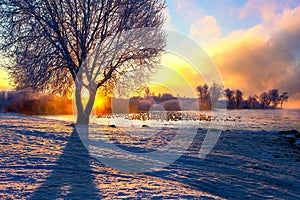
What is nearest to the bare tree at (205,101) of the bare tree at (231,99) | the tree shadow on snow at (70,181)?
the bare tree at (231,99)

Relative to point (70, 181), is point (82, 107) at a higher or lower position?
higher

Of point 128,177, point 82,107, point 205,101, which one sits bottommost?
point 128,177

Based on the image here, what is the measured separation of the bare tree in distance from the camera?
1764 cm

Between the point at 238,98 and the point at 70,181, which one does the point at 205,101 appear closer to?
the point at 238,98

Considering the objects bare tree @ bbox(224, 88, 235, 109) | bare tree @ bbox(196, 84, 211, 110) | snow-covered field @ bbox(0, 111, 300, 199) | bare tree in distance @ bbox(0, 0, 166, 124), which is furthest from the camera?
bare tree @ bbox(224, 88, 235, 109)

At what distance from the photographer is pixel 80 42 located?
1895 centimetres

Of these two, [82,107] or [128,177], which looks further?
[82,107]

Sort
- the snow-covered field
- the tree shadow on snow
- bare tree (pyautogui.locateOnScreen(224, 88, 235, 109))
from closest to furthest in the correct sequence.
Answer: the tree shadow on snow → the snow-covered field → bare tree (pyautogui.locateOnScreen(224, 88, 235, 109))

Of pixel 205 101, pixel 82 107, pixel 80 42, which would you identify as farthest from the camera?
pixel 205 101

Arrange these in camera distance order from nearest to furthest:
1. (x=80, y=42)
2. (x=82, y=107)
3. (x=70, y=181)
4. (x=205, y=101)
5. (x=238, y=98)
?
1. (x=70, y=181)
2. (x=80, y=42)
3. (x=82, y=107)
4. (x=205, y=101)
5. (x=238, y=98)

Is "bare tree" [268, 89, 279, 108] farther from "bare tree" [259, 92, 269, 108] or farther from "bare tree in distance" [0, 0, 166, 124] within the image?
"bare tree in distance" [0, 0, 166, 124]

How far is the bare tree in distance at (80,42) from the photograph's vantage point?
695 inches

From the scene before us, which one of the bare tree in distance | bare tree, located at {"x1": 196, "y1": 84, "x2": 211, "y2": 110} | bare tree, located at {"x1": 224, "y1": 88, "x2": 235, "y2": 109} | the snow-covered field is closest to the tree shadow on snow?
the snow-covered field

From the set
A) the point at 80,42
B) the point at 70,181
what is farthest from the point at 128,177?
the point at 80,42
